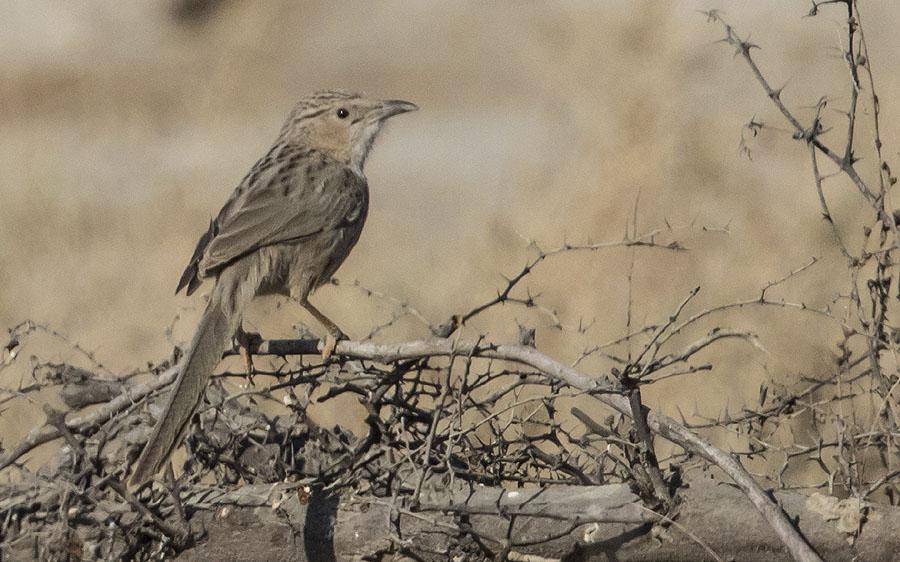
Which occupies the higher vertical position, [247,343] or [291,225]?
[291,225]

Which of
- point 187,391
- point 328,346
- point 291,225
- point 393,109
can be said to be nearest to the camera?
point 187,391

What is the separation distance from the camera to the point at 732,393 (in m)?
8.25

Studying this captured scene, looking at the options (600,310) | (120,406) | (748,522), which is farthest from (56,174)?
(748,522)

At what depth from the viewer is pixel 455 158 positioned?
15.8 meters

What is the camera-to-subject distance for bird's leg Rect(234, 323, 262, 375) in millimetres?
5656

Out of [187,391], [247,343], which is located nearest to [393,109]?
[247,343]

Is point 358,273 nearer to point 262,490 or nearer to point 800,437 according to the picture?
point 800,437

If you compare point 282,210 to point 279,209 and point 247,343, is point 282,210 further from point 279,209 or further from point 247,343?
point 247,343

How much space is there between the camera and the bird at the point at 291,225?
550cm

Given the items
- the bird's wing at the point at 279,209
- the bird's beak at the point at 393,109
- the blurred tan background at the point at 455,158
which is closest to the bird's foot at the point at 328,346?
the bird's wing at the point at 279,209

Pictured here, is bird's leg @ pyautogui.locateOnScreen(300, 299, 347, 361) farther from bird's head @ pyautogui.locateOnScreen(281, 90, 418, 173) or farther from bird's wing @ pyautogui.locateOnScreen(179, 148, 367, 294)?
bird's head @ pyautogui.locateOnScreen(281, 90, 418, 173)

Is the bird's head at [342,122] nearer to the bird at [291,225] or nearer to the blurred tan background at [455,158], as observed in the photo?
the bird at [291,225]

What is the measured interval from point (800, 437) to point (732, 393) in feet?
2.54

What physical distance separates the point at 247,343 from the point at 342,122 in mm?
1799
